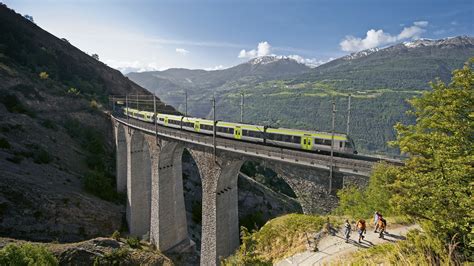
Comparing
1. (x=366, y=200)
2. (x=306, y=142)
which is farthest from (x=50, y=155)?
(x=366, y=200)

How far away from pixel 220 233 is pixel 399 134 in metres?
17.3

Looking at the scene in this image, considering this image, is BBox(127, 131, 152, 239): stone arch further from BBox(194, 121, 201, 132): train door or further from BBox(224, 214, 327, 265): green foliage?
BBox(224, 214, 327, 265): green foliage

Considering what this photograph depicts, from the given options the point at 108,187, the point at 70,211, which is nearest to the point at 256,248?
the point at 70,211

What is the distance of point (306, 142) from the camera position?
72.5 feet

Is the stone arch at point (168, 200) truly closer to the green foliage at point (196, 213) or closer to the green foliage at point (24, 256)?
the green foliage at point (196, 213)

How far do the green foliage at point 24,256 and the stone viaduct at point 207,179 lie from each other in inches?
501

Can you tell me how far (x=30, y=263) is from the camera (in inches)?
633

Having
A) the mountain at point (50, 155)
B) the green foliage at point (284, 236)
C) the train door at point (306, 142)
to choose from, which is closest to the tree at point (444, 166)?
the green foliage at point (284, 236)

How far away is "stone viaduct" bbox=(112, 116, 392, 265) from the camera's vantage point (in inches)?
696

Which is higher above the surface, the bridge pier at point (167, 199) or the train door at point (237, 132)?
the train door at point (237, 132)

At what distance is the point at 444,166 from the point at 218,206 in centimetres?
1775

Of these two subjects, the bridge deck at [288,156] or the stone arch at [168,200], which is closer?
the bridge deck at [288,156]

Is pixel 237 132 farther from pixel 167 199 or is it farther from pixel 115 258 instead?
pixel 115 258

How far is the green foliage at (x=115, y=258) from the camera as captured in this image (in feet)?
75.5
